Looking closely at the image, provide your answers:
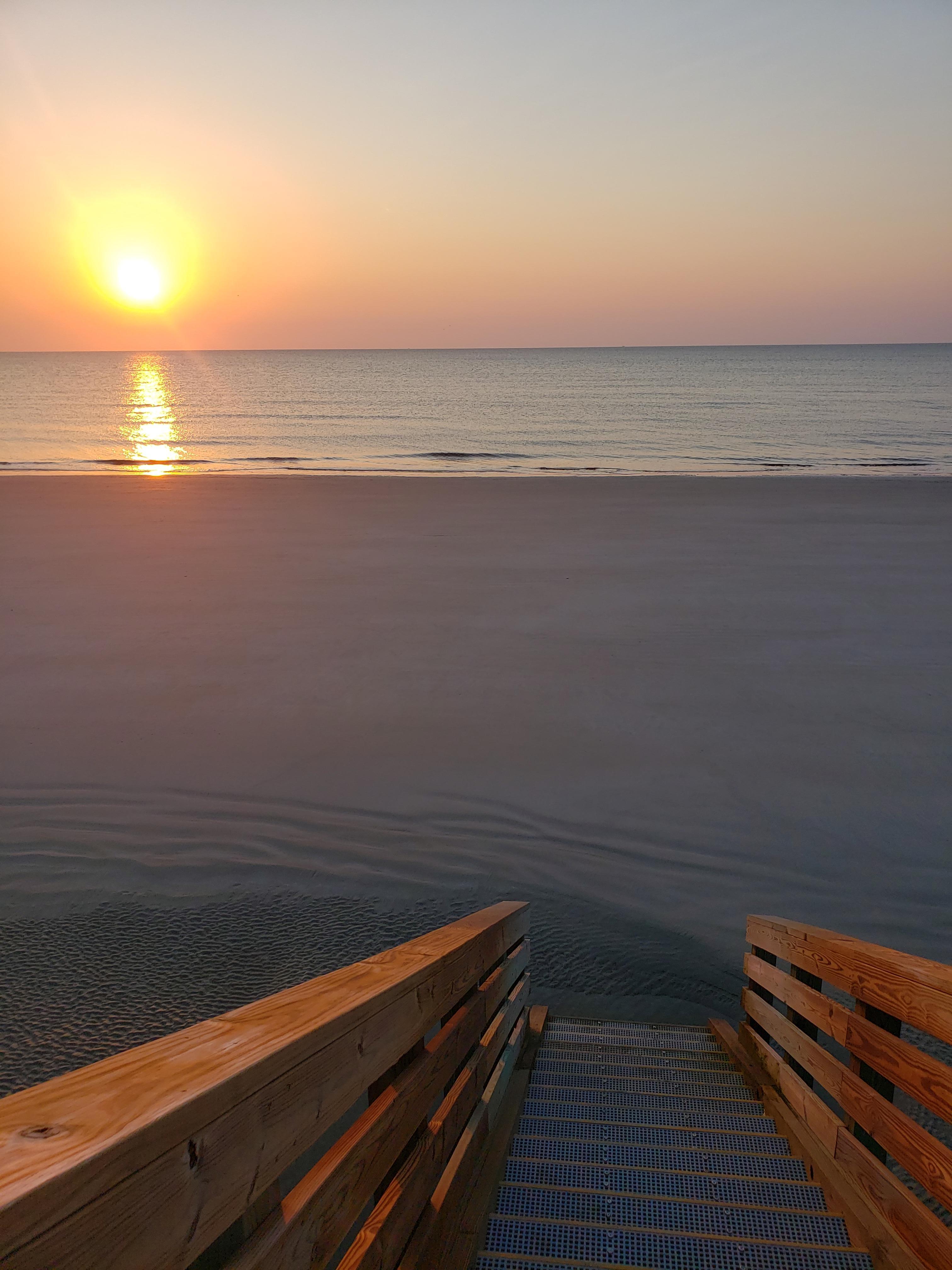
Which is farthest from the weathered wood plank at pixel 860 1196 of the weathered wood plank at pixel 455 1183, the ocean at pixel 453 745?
the ocean at pixel 453 745

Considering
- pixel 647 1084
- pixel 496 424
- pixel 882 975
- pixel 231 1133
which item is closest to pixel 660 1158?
pixel 647 1084

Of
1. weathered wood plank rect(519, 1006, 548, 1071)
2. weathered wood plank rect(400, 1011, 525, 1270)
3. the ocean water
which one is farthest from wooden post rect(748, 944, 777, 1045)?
the ocean water

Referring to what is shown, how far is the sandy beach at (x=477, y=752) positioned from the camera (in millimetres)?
5137

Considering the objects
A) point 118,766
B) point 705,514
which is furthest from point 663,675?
point 705,514

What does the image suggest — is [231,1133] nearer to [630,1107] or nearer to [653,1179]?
[653,1179]

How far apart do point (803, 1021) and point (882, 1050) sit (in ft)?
3.67

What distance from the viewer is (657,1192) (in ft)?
8.43

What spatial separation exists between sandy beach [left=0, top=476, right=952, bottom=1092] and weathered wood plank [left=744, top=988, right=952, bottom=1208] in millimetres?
1910

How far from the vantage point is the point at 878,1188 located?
2.24 meters

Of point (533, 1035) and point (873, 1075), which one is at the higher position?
point (873, 1075)

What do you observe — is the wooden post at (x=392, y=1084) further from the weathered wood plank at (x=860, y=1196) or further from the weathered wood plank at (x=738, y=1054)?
the weathered wood plank at (x=738, y=1054)

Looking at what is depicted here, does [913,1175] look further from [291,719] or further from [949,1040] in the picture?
[291,719]

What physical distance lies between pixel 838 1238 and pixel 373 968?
1.63m

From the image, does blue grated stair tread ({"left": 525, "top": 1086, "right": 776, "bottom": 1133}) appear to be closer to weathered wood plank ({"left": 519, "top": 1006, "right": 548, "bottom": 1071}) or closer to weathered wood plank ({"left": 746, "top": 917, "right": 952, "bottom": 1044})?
weathered wood plank ({"left": 519, "top": 1006, "right": 548, "bottom": 1071})
